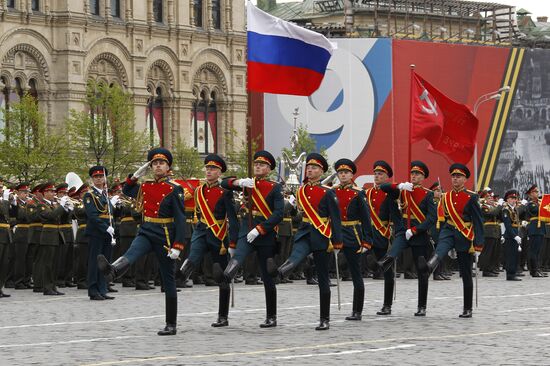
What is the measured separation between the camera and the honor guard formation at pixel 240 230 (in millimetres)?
16781

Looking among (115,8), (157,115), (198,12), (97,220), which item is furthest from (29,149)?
(97,220)

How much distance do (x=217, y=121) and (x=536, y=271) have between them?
3654 cm

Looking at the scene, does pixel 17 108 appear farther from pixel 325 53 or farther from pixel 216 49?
pixel 325 53

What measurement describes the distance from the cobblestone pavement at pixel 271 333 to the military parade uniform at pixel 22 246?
2.07 meters

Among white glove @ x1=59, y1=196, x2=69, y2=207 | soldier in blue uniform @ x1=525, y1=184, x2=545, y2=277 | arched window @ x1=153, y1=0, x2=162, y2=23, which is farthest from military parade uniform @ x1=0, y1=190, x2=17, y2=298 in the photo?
arched window @ x1=153, y1=0, x2=162, y2=23

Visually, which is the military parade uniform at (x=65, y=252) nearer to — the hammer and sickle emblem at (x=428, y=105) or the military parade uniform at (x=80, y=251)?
the military parade uniform at (x=80, y=251)

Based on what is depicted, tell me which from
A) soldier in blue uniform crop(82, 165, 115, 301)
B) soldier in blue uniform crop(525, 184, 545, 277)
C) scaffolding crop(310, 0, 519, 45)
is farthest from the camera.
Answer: scaffolding crop(310, 0, 519, 45)

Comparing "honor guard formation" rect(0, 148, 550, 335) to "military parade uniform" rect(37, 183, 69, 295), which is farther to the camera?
"military parade uniform" rect(37, 183, 69, 295)

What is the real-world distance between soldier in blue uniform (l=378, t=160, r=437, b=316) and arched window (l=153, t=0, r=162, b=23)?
42.4 meters

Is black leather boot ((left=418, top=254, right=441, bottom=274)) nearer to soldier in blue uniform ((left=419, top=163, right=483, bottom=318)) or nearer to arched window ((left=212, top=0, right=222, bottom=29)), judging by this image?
soldier in blue uniform ((left=419, top=163, right=483, bottom=318))

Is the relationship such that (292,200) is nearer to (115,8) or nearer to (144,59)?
(115,8)

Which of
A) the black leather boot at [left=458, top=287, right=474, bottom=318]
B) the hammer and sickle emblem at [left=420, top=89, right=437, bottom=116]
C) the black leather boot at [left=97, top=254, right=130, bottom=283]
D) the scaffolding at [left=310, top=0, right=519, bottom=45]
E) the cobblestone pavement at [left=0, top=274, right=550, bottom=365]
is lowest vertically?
the cobblestone pavement at [left=0, top=274, right=550, bottom=365]

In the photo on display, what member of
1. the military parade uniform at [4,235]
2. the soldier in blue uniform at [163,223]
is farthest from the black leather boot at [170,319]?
the military parade uniform at [4,235]

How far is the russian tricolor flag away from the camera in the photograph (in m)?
18.5
